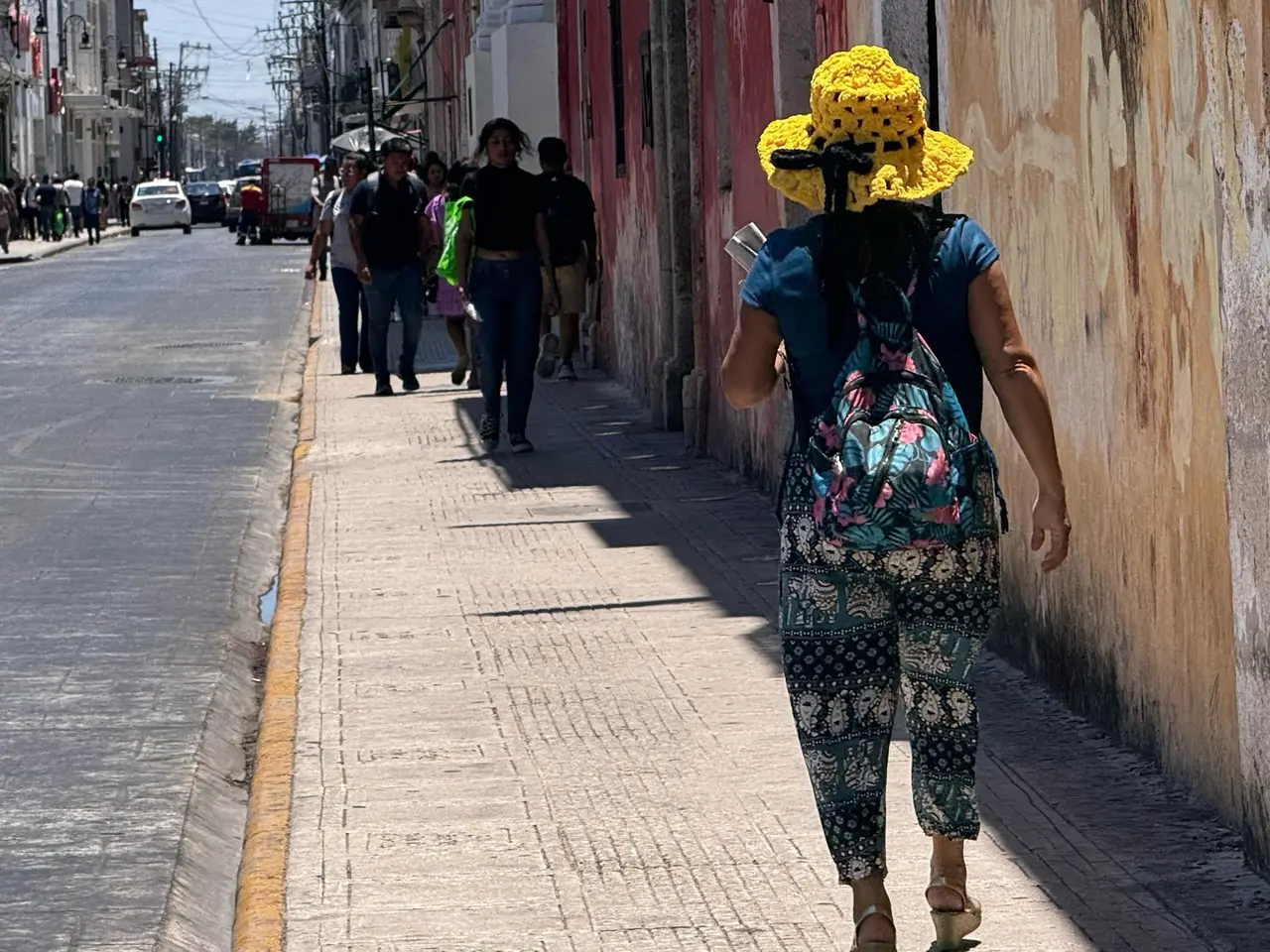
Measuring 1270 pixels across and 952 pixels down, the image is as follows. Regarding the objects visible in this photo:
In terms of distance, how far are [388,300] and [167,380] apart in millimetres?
3654

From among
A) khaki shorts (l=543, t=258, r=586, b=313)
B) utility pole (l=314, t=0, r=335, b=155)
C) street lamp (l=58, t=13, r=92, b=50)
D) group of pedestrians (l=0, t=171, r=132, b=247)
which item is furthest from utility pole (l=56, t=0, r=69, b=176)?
khaki shorts (l=543, t=258, r=586, b=313)

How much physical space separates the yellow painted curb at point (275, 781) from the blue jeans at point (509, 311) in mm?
2770

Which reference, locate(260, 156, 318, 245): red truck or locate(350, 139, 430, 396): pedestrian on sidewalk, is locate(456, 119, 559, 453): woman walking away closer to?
locate(350, 139, 430, 396): pedestrian on sidewalk

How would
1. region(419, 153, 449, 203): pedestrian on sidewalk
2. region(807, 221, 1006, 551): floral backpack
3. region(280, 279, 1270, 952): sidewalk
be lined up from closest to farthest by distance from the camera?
region(807, 221, 1006, 551): floral backpack → region(280, 279, 1270, 952): sidewalk → region(419, 153, 449, 203): pedestrian on sidewalk

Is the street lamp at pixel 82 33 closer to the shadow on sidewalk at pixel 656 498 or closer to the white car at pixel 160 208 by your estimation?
the white car at pixel 160 208

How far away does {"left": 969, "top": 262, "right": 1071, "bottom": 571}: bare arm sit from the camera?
186 inches

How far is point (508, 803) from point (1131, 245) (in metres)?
2.15

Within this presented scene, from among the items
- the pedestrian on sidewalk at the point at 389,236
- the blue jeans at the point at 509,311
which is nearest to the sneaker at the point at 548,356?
the pedestrian on sidewalk at the point at 389,236

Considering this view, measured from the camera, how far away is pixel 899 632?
4.78 meters

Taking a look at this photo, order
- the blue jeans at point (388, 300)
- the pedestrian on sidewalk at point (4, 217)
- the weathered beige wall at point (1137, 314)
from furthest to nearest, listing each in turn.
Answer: the pedestrian on sidewalk at point (4, 217)
the blue jeans at point (388, 300)
the weathered beige wall at point (1137, 314)

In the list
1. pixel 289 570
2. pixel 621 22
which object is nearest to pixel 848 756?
pixel 289 570

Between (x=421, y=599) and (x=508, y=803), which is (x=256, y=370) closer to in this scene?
(x=421, y=599)

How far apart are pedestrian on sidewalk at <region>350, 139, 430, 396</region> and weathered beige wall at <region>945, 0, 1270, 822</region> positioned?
10769 millimetres

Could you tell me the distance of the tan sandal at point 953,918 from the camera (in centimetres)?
491
